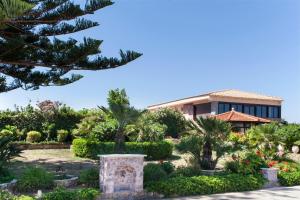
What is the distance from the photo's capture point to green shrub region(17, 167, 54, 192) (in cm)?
1099

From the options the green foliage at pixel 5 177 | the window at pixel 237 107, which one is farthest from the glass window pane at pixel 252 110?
the green foliage at pixel 5 177

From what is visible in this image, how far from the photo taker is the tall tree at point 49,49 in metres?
16.4

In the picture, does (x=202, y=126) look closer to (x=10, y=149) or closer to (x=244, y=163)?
(x=244, y=163)

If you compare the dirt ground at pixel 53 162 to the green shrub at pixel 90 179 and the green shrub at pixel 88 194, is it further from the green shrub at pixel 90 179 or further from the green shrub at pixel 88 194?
the green shrub at pixel 88 194

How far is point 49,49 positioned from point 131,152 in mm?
6556

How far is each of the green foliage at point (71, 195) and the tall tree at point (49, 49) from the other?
24.6 ft

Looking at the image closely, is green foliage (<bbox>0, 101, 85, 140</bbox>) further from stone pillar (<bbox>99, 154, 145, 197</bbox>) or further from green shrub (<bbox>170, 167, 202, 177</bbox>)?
stone pillar (<bbox>99, 154, 145, 197</bbox>)

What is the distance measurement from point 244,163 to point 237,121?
1938 cm

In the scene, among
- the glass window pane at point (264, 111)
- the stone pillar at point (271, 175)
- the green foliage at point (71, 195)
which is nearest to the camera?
the green foliage at point (71, 195)

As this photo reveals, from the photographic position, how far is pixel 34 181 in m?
11.0

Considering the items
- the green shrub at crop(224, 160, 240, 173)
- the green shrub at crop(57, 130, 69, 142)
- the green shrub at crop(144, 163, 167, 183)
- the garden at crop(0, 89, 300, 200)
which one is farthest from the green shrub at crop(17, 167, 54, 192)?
the green shrub at crop(57, 130, 69, 142)

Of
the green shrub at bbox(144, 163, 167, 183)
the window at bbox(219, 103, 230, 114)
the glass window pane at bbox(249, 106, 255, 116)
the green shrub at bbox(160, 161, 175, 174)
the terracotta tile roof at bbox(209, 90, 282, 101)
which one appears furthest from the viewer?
the glass window pane at bbox(249, 106, 255, 116)

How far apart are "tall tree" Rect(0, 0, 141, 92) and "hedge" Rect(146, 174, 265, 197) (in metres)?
6.78

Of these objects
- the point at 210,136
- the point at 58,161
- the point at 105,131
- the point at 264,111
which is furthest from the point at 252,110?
the point at 210,136
